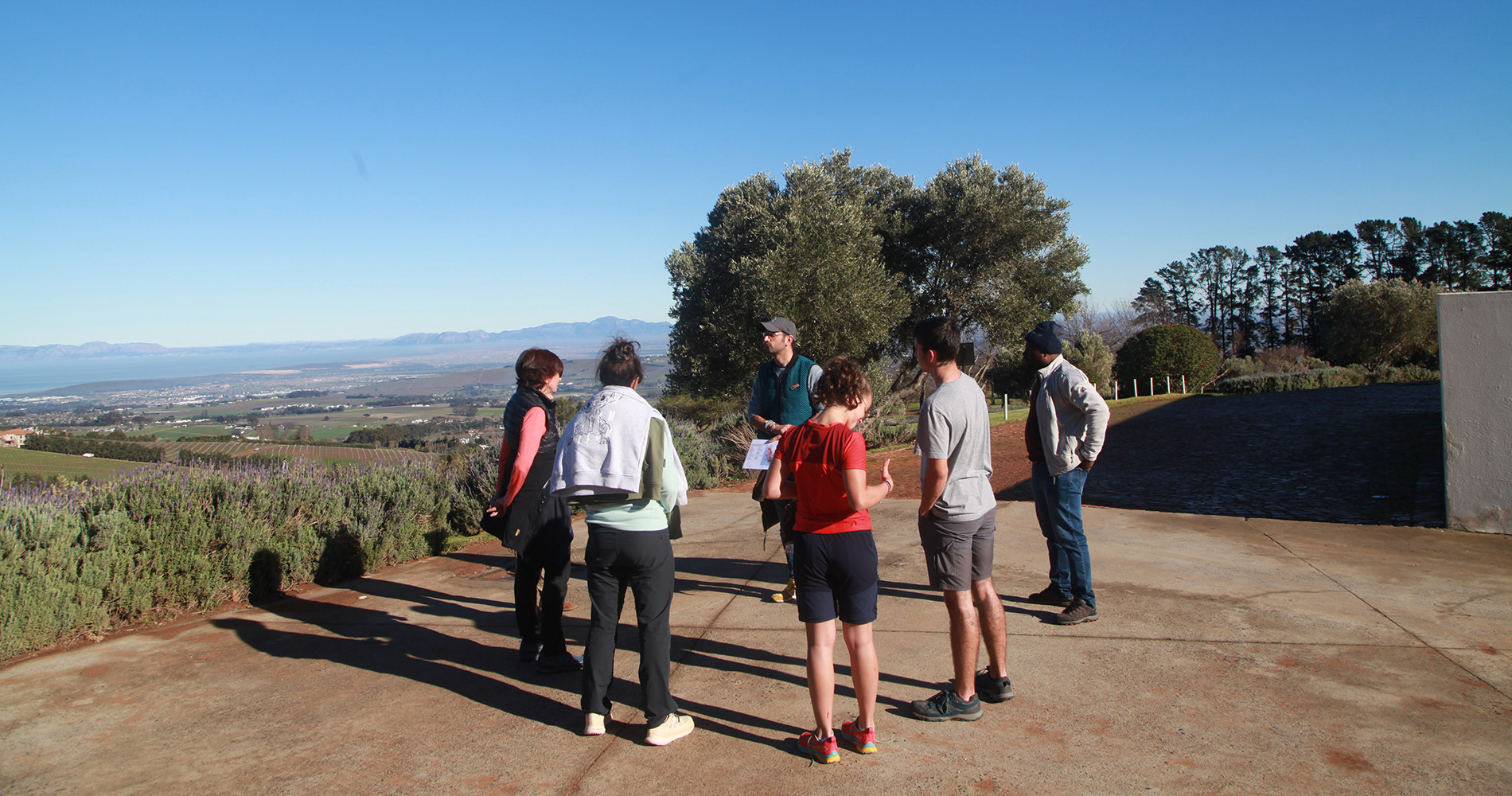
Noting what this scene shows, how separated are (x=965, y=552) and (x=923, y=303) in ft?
46.9

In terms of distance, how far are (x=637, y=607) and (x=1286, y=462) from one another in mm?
10153

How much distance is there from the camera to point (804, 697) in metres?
3.47

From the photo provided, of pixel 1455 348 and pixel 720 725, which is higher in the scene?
pixel 1455 348

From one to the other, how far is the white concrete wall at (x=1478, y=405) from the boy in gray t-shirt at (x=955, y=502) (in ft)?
15.7

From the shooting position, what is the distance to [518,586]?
12.9ft

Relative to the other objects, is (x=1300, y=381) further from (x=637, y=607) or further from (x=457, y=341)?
(x=457, y=341)

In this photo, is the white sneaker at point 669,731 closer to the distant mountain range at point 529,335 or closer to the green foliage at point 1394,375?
the green foliage at point 1394,375

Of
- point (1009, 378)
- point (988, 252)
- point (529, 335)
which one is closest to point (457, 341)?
point (529, 335)

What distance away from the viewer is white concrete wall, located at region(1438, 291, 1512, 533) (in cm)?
569

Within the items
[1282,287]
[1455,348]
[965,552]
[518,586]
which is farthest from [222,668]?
[1282,287]

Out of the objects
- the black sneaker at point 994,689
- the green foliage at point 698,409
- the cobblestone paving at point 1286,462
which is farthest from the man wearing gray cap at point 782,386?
the green foliage at point 698,409

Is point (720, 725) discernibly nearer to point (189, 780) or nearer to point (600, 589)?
point (600, 589)

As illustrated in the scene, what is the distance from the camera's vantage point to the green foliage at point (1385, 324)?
98.8ft

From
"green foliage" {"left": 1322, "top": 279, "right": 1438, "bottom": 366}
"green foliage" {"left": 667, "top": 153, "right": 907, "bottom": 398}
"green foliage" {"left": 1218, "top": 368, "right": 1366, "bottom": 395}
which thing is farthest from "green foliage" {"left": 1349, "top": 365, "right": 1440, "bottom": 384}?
"green foliage" {"left": 667, "top": 153, "right": 907, "bottom": 398}
